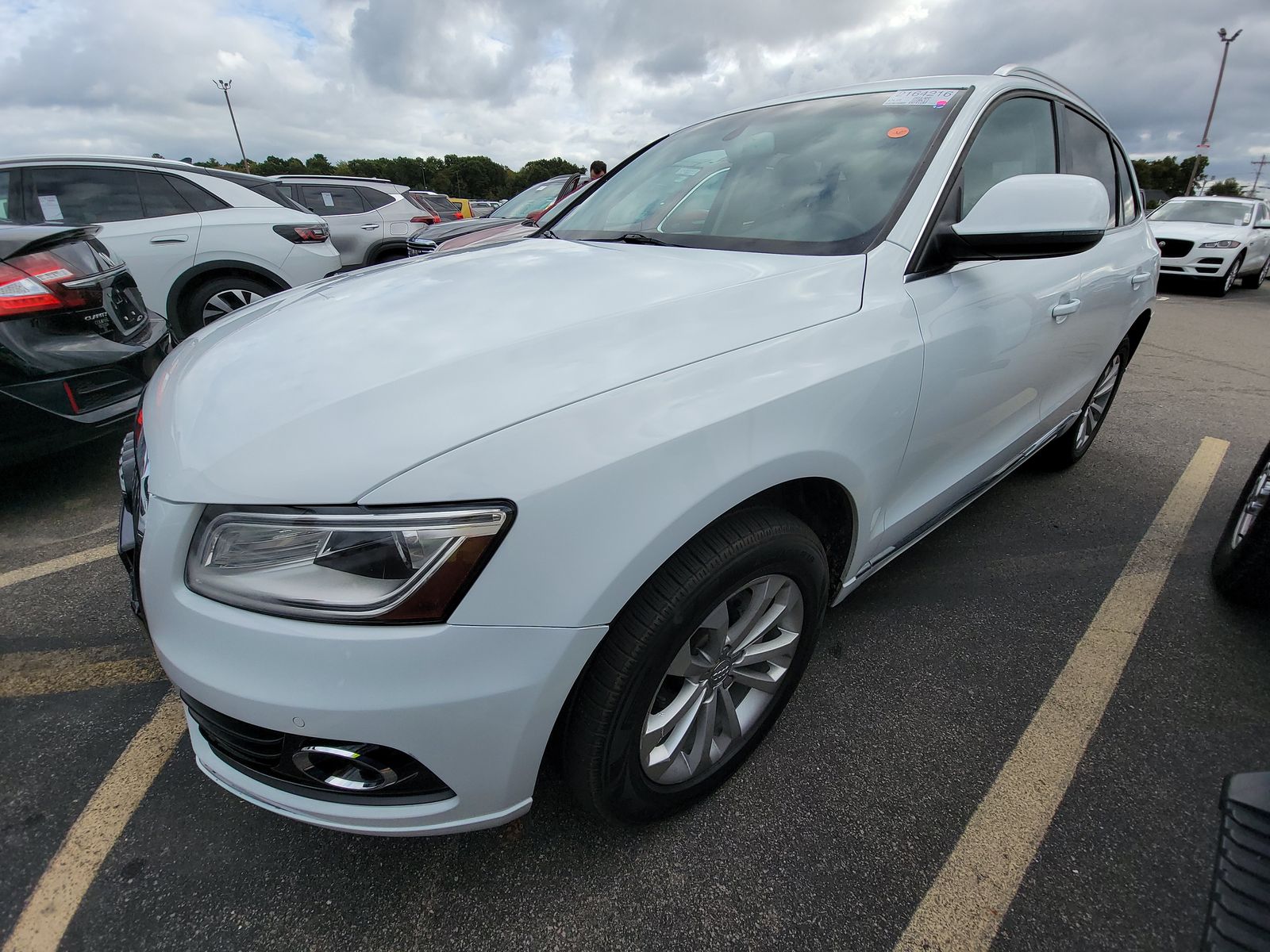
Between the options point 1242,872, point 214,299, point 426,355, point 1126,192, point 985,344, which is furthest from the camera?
point 214,299

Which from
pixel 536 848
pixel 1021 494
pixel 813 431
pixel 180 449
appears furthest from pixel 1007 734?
pixel 180 449

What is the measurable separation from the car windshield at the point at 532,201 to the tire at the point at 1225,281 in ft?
35.2

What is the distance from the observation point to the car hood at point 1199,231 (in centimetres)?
1048

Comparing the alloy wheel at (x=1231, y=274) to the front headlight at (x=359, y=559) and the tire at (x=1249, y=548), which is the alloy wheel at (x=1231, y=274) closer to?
the tire at (x=1249, y=548)

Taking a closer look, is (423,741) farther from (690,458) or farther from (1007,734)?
(1007,734)

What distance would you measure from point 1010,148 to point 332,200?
28.5 ft

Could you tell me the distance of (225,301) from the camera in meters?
4.93

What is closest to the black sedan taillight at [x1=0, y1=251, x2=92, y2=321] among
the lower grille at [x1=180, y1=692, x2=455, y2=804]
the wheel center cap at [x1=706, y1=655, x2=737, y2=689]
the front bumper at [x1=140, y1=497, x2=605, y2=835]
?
the front bumper at [x1=140, y1=497, x2=605, y2=835]

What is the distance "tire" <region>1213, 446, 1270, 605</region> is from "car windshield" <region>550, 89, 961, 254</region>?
1.61 m

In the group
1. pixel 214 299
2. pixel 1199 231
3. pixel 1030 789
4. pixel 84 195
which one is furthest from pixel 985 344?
pixel 1199 231

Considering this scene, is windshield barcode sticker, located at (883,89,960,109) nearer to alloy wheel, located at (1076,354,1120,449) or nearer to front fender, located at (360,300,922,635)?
front fender, located at (360,300,922,635)

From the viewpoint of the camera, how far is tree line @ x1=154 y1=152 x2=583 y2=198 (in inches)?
2721

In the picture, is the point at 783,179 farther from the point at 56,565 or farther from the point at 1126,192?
the point at 56,565

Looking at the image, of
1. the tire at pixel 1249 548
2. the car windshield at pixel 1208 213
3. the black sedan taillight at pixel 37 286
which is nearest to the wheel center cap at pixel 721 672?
the tire at pixel 1249 548
